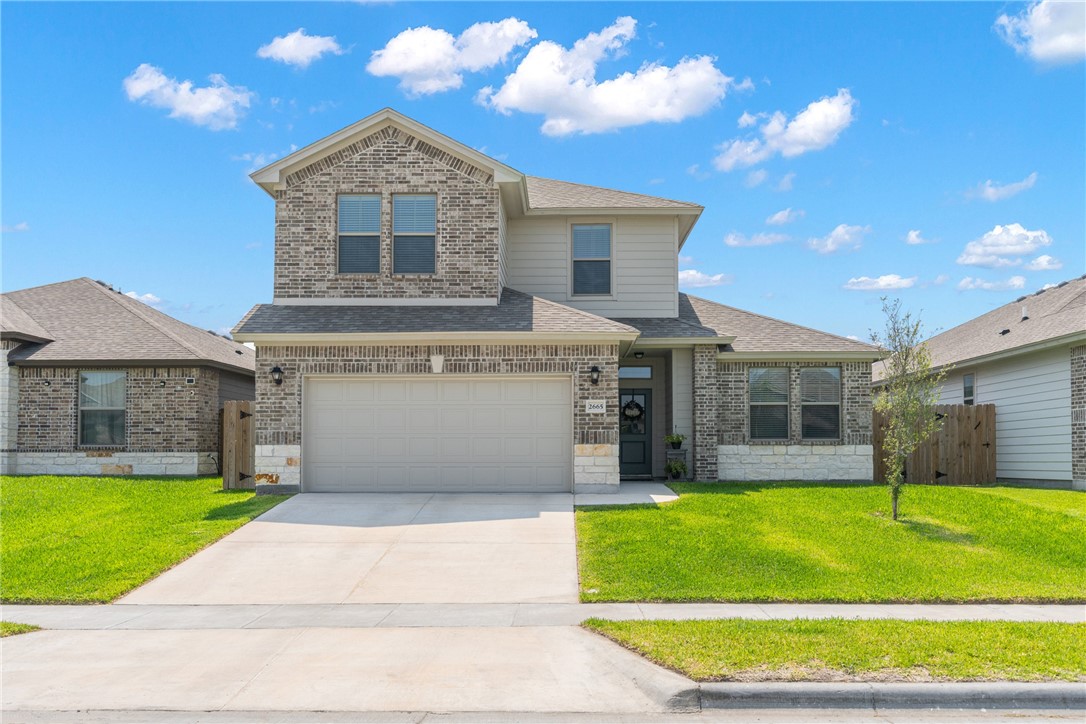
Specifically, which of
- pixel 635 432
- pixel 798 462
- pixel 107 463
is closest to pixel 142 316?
pixel 107 463

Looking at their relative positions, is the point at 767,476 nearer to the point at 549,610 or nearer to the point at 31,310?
the point at 549,610

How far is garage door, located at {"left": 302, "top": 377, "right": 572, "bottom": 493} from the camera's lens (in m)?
16.5

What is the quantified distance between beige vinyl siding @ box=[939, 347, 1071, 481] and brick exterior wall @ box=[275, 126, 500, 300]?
39.2ft

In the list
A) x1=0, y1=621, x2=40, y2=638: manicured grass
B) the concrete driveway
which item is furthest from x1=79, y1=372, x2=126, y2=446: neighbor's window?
x1=0, y1=621, x2=40, y2=638: manicured grass

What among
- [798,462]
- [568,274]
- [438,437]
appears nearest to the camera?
[438,437]

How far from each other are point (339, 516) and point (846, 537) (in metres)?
7.69

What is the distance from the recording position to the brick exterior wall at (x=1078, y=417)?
18188 mm

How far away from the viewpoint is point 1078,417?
18.3m

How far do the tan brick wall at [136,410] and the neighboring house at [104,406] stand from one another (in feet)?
0.07

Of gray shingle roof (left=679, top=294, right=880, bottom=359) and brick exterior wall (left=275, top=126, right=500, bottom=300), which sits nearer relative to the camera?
brick exterior wall (left=275, top=126, right=500, bottom=300)

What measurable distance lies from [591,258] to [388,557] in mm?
10077

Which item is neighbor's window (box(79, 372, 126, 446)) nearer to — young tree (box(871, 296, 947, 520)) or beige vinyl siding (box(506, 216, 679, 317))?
beige vinyl siding (box(506, 216, 679, 317))

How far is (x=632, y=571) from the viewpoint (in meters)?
11.0

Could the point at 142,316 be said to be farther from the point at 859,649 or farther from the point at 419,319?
the point at 859,649
